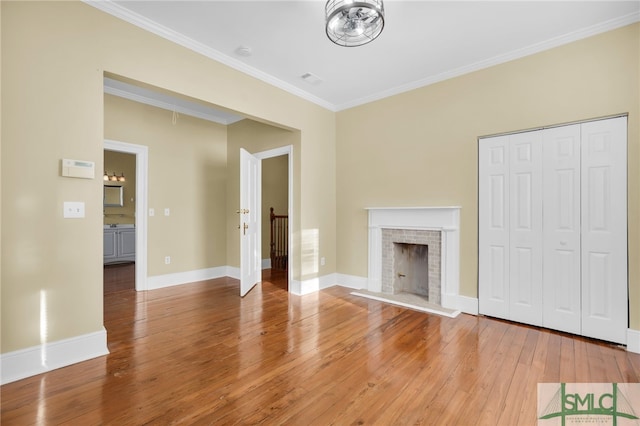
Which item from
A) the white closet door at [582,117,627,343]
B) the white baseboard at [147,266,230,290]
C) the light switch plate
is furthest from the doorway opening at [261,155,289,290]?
the white closet door at [582,117,627,343]

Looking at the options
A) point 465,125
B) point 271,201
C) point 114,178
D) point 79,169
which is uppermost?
point 465,125

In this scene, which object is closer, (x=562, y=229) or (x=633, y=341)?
(x=633, y=341)

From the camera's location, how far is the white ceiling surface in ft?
8.27

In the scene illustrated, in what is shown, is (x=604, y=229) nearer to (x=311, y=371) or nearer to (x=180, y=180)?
(x=311, y=371)

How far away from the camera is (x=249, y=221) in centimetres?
445

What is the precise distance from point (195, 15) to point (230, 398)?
3.13 m

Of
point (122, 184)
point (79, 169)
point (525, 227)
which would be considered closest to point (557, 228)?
point (525, 227)

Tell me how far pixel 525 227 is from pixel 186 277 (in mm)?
4879

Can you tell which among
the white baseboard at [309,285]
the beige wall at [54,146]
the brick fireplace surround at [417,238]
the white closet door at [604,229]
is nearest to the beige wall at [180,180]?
the white baseboard at [309,285]

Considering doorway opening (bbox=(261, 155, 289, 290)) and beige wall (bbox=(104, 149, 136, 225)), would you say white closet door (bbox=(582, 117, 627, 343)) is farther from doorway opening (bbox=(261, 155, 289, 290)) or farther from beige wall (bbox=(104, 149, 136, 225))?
beige wall (bbox=(104, 149, 136, 225))

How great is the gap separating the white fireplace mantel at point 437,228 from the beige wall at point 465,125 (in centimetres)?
10

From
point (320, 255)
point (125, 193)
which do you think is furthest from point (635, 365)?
point (125, 193)

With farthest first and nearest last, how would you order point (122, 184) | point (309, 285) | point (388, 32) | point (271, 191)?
point (122, 184), point (271, 191), point (309, 285), point (388, 32)

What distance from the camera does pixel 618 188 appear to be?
2658 millimetres
